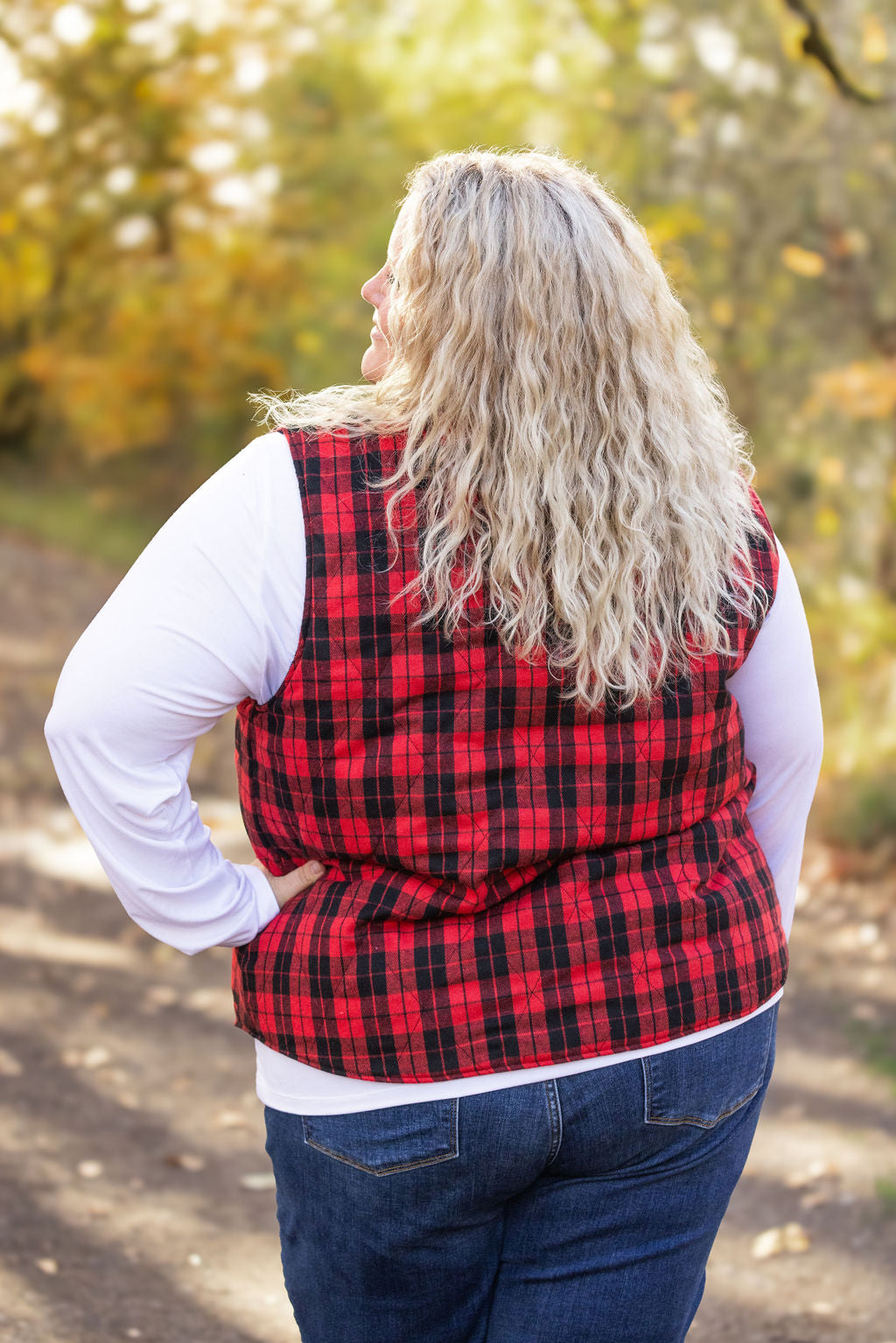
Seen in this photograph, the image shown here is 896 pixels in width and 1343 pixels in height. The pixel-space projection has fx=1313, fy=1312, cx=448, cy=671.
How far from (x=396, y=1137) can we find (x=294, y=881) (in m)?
0.28

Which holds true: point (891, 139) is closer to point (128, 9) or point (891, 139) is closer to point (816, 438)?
point (816, 438)

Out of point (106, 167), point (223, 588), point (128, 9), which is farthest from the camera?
point (106, 167)

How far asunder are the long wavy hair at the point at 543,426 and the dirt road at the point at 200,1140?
2.11 metres

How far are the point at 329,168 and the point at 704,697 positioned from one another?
8.35 meters

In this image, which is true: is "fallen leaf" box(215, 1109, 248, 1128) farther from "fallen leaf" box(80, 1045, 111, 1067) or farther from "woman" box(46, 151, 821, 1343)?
"woman" box(46, 151, 821, 1343)

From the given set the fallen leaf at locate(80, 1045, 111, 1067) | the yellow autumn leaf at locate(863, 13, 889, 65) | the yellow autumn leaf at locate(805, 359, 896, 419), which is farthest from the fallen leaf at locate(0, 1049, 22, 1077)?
the yellow autumn leaf at locate(863, 13, 889, 65)

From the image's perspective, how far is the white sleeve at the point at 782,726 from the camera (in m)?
1.44

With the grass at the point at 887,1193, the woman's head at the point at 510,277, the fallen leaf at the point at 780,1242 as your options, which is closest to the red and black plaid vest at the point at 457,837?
the woman's head at the point at 510,277

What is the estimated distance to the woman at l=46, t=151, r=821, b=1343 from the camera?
1253mm

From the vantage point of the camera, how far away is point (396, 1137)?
4.25 ft

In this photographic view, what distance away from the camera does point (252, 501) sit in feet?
4.08

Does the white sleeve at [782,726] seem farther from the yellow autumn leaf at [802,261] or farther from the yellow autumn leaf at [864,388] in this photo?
the yellow autumn leaf at [802,261]

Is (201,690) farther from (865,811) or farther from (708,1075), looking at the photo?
(865,811)

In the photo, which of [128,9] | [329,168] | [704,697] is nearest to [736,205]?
[329,168]
